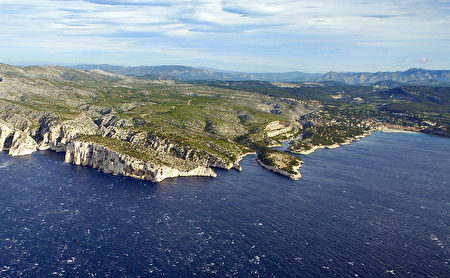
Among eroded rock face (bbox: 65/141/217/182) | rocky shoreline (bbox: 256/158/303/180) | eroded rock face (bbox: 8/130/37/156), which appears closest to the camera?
eroded rock face (bbox: 65/141/217/182)

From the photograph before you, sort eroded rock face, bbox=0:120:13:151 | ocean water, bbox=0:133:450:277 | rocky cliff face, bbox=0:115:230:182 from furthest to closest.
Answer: eroded rock face, bbox=0:120:13:151
rocky cliff face, bbox=0:115:230:182
ocean water, bbox=0:133:450:277

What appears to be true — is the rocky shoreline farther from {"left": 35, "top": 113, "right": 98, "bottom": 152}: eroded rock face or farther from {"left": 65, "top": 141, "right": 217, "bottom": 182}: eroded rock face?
{"left": 35, "top": 113, "right": 98, "bottom": 152}: eroded rock face

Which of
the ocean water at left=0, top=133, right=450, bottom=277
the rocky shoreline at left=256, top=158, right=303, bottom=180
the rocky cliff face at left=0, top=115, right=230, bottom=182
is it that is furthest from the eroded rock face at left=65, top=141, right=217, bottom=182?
the rocky shoreline at left=256, top=158, right=303, bottom=180

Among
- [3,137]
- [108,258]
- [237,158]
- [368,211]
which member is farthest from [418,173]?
[3,137]

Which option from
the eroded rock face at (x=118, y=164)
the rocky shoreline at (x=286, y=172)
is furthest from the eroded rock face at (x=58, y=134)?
the rocky shoreline at (x=286, y=172)

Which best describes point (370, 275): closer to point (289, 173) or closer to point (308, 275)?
point (308, 275)

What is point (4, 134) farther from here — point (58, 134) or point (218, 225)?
point (218, 225)

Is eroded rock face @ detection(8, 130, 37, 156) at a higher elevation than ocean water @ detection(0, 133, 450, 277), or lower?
higher

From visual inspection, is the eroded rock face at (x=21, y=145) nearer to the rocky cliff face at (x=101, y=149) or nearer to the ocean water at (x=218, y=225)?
the rocky cliff face at (x=101, y=149)
